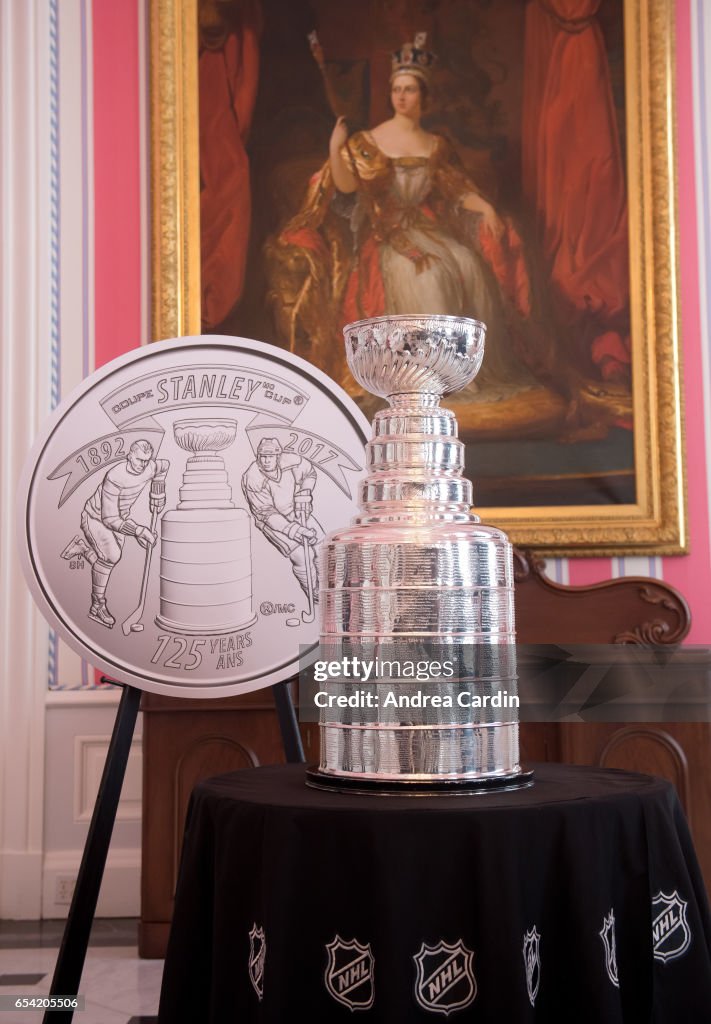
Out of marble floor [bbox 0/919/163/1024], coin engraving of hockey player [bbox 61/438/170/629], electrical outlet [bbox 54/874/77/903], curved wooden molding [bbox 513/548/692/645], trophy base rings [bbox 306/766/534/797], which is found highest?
coin engraving of hockey player [bbox 61/438/170/629]

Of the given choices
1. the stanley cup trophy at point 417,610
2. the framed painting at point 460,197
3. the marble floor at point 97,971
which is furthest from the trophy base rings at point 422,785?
the framed painting at point 460,197

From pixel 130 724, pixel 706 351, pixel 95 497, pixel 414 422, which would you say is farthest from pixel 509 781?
pixel 706 351

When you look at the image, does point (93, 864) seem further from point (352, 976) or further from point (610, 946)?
point (610, 946)

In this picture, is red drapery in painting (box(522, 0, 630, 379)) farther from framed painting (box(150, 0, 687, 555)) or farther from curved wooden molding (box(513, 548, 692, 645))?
curved wooden molding (box(513, 548, 692, 645))

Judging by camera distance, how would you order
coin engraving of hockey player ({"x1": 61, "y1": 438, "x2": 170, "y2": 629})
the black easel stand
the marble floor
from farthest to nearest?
the marble floor
coin engraving of hockey player ({"x1": 61, "y1": 438, "x2": 170, "y2": 629})
the black easel stand

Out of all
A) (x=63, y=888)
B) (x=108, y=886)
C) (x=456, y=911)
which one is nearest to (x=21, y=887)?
(x=63, y=888)

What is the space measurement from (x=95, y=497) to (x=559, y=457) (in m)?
2.39

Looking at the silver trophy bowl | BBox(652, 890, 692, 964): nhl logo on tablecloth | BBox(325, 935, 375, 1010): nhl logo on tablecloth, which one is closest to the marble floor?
BBox(325, 935, 375, 1010): nhl logo on tablecloth

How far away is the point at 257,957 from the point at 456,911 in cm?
30

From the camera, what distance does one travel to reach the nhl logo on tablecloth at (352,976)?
4.89 feet

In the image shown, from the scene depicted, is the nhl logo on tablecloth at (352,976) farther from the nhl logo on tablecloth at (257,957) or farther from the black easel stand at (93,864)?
the black easel stand at (93,864)

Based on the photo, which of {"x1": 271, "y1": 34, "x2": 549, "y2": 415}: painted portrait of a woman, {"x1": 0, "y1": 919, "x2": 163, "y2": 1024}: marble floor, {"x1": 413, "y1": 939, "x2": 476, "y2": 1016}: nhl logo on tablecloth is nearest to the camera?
{"x1": 413, "y1": 939, "x2": 476, "y2": 1016}: nhl logo on tablecloth

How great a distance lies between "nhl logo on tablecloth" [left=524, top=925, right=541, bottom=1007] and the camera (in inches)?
58.9

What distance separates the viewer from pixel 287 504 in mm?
2311
